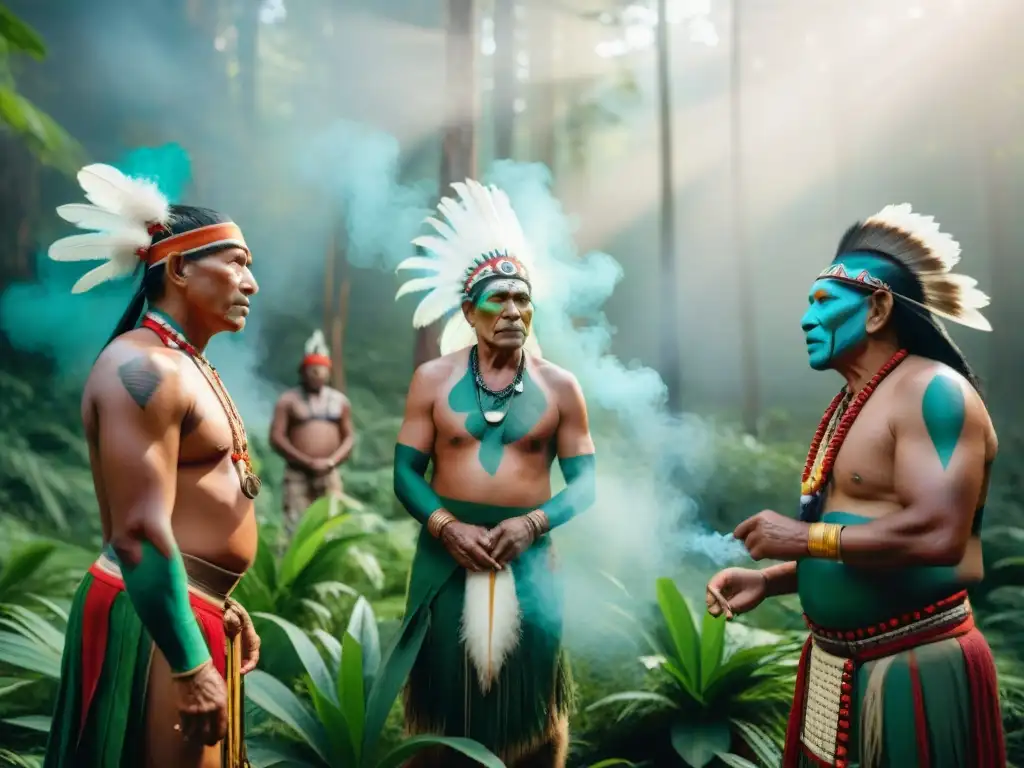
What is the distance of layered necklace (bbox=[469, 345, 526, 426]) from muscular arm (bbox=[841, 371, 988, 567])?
3.45 feet

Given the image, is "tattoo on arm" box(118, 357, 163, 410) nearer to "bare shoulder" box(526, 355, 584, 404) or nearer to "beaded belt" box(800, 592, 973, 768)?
"bare shoulder" box(526, 355, 584, 404)

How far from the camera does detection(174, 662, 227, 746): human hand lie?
62.1 inches

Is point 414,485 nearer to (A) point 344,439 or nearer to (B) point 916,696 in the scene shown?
(B) point 916,696

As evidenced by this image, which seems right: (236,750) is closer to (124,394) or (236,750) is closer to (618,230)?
(124,394)

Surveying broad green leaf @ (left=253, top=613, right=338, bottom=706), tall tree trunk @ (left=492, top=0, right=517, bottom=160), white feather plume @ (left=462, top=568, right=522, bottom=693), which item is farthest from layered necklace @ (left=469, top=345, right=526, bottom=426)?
tall tree trunk @ (left=492, top=0, right=517, bottom=160)

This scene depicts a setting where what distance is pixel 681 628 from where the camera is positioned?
11.3 feet

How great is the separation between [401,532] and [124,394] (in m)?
5.68

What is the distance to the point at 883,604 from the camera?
Answer: 181cm

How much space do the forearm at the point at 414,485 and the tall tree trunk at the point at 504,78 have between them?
603 cm

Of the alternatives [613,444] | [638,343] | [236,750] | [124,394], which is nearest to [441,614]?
[236,750]

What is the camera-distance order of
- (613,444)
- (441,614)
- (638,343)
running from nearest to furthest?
1. (441,614)
2. (613,444)
3. (638,343)

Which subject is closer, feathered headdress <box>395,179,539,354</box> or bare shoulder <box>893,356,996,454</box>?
bare shoulder <box>893,356,996,454</box>

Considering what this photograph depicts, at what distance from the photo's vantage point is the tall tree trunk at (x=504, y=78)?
795 cm

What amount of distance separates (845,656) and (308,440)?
4395mm
